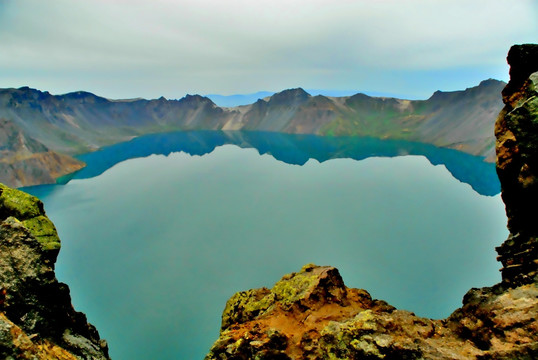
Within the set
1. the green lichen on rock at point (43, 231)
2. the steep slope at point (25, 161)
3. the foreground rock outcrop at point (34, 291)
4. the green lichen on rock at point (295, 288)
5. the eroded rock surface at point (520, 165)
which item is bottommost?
the foreground rock outcrop at point (34, 291)

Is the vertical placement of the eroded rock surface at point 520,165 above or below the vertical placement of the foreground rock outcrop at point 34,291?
above

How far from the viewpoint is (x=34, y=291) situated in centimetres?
1113

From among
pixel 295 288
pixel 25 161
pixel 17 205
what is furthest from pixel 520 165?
pixel 25 161

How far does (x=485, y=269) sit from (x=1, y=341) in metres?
44.0

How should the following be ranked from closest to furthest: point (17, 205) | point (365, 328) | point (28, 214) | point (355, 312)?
point (365, 328), point (355, 312), point (17, 205), point (28, 214)

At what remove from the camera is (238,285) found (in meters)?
34.7

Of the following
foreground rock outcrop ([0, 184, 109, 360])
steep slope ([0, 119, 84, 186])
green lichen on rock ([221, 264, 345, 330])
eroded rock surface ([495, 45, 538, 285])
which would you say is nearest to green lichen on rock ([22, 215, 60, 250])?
foreground rock outcrop ([0, 184, 109, 360])

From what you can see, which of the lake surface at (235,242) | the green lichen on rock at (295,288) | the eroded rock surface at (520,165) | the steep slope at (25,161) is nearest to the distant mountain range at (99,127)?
the steep slope at (25,161)

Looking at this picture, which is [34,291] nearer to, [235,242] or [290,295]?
[290,295]

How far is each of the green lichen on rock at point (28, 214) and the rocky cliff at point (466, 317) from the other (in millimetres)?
8242

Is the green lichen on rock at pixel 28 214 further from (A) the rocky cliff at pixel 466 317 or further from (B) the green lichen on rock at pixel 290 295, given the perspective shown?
(B) the green lichen on rock at pixel 290 295

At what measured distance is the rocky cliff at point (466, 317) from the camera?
8.92 metres

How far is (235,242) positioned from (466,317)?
122 feet

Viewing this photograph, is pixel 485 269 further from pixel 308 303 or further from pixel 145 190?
pixel 145 190
